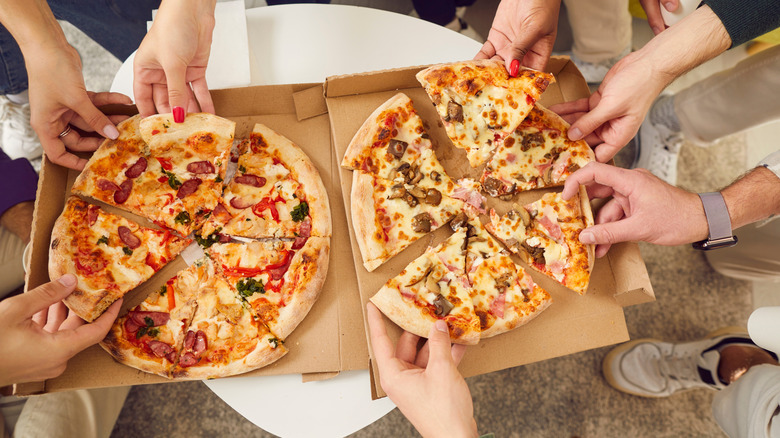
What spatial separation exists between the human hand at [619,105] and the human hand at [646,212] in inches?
10.8

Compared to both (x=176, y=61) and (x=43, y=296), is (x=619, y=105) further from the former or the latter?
(x=43, y=296)

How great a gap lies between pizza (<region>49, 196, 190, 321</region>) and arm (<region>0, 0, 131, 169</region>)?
0.37 m

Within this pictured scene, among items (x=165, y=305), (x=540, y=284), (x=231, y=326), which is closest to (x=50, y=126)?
(x=165, y=305)

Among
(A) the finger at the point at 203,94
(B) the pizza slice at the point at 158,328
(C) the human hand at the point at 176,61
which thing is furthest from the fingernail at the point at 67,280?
(A) the finger at the point at 203,94

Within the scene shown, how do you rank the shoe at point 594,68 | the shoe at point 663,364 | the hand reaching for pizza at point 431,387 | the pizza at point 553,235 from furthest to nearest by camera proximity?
the shoe at point 594,68, the shoe at point 663,364, the pizza at point 553,235, the hand reaching for pizza at point 431,387

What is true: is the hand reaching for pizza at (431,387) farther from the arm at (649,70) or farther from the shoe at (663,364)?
the shoe at (663,364)

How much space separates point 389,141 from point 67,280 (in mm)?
1694

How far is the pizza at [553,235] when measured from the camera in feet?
7.84

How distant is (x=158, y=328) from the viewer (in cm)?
241

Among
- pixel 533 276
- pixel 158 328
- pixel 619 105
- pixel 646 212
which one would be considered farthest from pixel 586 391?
pixel 158 328

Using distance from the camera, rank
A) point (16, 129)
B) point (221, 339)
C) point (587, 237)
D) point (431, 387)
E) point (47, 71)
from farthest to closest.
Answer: point (16, 129), point (221, 339), point (587, 237), point (47, 71), point (431, 387)

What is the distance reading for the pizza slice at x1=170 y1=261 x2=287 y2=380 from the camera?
2.30 m

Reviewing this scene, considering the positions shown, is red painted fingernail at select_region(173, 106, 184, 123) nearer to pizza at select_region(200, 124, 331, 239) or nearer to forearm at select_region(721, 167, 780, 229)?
pizza at select_region(200, 124, 331, 239)

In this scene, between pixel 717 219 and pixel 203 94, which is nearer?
pixel 717 219
